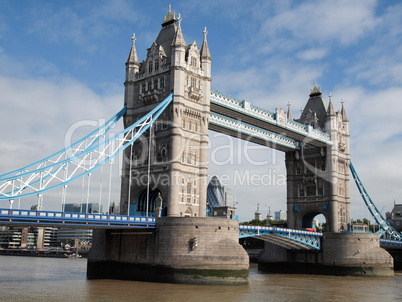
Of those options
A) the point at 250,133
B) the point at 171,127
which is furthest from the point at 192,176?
the point at 250,133

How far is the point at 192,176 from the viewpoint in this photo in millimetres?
49156

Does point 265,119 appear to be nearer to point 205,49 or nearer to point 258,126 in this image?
point 258,126

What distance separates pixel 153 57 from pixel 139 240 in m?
20.7

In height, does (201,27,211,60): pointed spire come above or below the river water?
above

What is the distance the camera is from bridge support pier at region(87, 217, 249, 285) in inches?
1565

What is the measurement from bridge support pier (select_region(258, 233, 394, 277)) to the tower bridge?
0.13 metres

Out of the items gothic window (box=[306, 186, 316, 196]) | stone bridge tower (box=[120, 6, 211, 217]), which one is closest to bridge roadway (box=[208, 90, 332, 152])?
stone bridge tower (box=[120, 6, 211, 217])

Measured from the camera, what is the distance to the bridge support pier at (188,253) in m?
39.8

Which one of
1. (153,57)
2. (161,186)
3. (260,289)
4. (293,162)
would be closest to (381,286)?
(260,289)

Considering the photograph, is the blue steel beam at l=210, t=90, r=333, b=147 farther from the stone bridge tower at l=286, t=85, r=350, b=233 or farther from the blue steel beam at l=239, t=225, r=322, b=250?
the blue steel beam at l=239, t=225, r=322, b=250

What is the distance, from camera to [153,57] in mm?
51781

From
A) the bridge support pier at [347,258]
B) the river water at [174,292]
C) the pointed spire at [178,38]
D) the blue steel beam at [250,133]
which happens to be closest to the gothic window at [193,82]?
the pointed spire at [178,38]

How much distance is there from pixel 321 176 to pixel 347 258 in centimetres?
1463

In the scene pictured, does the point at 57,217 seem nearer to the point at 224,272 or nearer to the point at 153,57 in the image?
the point at 224,272
